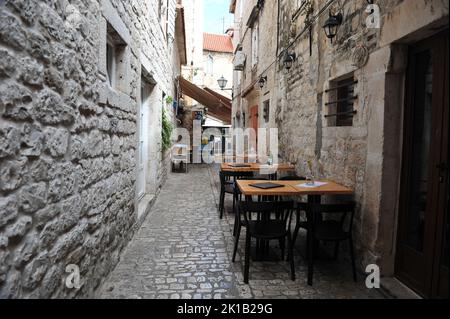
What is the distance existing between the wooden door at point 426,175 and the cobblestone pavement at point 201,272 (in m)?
0.49

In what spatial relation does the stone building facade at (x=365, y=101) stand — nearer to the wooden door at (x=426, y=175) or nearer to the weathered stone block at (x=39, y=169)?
the wooden door at (x=426, y=175)

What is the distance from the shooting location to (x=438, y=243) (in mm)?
2365

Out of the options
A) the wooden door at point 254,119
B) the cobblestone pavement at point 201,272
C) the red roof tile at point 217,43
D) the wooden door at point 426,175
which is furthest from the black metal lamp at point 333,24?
the red roof tile at point 217,43

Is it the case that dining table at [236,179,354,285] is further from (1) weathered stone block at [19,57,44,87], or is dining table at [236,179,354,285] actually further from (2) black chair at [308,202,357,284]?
(1) weathered stone block at [19,57,44,87]

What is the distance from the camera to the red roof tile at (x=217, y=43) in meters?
25.9

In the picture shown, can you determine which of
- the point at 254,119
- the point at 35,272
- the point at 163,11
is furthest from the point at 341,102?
→ the point at 254,119

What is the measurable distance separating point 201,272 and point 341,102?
8.68 feet

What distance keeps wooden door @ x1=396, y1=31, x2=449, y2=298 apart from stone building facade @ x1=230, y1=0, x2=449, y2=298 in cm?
8

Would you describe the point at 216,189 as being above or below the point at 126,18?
below

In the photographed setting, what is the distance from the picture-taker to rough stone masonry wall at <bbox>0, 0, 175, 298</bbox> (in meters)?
1.48

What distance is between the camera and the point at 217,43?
2678 cm
